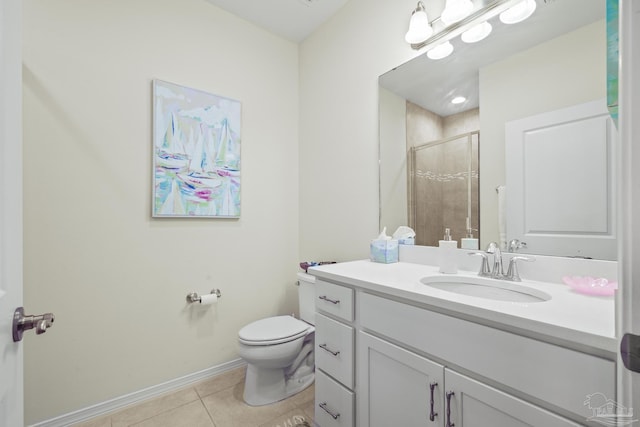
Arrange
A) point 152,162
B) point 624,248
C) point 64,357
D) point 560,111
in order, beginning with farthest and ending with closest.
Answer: point 152,162
point 64,357
point 560,111
point 624,248

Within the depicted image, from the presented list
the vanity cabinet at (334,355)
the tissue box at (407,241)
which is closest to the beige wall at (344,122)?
the tissue box at (407,241)

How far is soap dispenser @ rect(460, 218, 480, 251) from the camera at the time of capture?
4.37 feet

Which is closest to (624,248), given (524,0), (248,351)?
(524,0)

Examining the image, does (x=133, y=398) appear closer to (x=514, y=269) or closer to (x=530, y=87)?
(x=514, y=269)

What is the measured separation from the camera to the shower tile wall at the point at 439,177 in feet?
4.55

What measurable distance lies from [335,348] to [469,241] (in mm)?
814

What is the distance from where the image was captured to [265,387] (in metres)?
1.68

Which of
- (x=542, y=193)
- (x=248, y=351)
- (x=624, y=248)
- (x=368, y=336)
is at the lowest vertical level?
(x=248, y=351)

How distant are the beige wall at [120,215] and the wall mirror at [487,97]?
1.08 meters

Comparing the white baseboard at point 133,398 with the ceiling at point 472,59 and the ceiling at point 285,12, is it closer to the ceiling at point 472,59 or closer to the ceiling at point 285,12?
the ceiling at point 472,59

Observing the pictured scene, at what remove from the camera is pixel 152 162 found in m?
1.72

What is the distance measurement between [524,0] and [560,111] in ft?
1.69

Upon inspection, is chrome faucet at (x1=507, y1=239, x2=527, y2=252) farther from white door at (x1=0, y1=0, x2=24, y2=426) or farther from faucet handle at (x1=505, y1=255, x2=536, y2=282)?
white door at (x1=0, y1=0, x2=24, y2=426)

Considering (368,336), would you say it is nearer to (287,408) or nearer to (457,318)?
(457,318)
